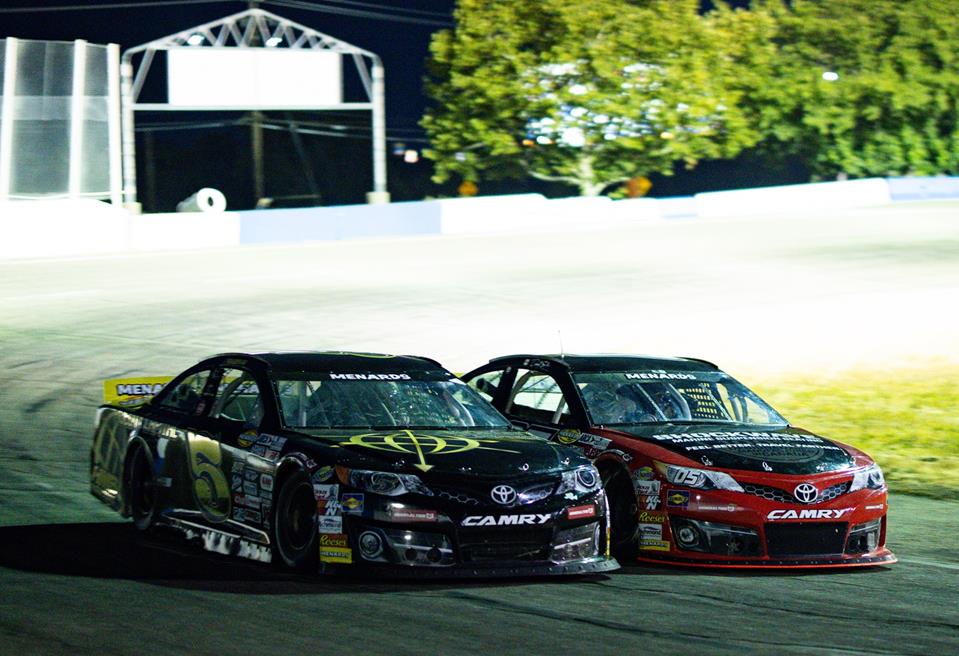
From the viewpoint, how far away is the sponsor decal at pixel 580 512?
7.90m

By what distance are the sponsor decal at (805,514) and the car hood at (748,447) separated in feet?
0.73

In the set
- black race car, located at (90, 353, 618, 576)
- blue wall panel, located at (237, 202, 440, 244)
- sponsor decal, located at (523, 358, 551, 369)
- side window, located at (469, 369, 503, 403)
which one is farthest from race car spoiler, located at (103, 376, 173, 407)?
blue wall panel, located at (237, 202, 440, 244)

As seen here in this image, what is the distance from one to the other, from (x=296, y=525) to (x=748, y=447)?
2716 mm

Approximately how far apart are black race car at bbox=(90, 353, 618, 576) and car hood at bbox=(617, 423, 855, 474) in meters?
0.83

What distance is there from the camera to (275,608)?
7.04 m

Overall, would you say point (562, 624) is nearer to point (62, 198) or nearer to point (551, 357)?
point (551, 357)

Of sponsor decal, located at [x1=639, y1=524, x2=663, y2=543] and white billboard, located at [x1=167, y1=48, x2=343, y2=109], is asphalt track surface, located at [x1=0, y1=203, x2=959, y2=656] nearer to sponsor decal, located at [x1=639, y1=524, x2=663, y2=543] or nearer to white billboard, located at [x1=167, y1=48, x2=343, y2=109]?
sponsor decal, located at [x1=639, y1=524, x2=663, y2=543]

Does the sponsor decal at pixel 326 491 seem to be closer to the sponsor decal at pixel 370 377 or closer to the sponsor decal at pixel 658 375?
the sponsor decal at pixel 370 377


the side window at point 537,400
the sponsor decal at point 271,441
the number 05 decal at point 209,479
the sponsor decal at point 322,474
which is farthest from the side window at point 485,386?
the sponsor decal at point 322,474

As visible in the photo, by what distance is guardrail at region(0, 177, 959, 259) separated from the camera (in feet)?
111

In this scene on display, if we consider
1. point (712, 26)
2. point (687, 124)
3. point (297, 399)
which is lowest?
point (297, 399)

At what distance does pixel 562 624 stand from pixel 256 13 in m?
48.1

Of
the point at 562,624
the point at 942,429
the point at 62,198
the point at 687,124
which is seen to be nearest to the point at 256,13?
the point at 62,198

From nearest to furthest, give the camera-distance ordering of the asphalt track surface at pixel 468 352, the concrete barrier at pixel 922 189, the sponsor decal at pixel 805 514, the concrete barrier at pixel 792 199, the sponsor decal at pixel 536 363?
the asphalt track surface at pixel 468 352 < the sponsor decal at pixel 805 514 < the sponsor decal at pixel 536 363 < the concrete barrier at pixel 792 199 < the concrete barrier at pixel 922 189
